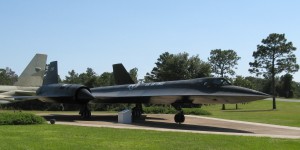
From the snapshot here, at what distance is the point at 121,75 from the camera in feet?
103

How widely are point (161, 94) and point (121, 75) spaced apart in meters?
9.21

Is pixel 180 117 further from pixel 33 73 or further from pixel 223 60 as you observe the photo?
pixel 223 60

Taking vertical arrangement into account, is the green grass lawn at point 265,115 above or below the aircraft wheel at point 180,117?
below

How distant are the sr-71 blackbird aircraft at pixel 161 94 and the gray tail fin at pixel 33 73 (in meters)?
4.62

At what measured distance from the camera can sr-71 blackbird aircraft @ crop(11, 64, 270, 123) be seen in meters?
19.9

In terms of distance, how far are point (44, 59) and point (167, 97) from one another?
1355cm

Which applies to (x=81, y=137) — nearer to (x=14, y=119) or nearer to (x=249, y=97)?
(x=14, y=119)

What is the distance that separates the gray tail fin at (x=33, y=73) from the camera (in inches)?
1207

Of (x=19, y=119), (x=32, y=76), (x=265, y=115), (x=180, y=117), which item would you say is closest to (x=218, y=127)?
(x=180, y=117)

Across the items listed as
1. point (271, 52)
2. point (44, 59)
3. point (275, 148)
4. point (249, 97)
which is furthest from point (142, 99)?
point (271, 52)

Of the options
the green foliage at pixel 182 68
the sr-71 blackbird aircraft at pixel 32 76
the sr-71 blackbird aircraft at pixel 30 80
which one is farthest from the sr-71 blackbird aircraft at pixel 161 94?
the green foliage at pixel 182 68

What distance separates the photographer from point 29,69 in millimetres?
30891

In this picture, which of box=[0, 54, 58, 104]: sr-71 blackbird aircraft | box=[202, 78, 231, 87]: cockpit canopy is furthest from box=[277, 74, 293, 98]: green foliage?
box=[202, 78, 231, 87]: cockpit canopy

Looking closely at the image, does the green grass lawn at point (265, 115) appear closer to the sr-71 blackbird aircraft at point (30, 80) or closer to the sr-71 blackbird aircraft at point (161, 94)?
the sr-71 blackbird aircraft at point (161, 94)
